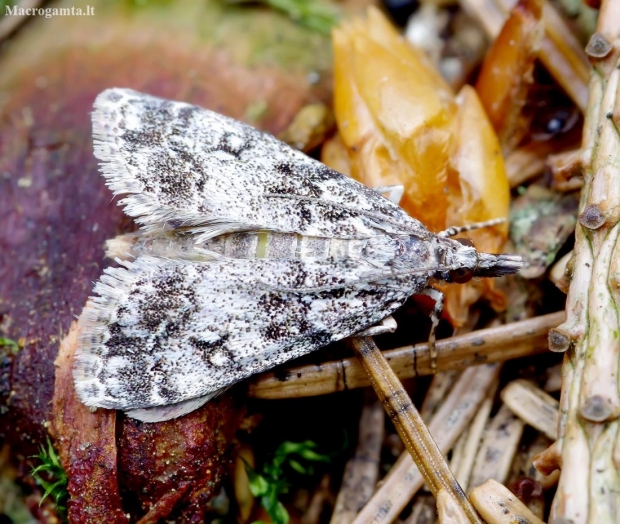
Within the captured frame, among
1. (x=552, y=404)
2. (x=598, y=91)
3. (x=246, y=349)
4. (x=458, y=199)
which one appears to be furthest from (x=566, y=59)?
(x=246, y=349)

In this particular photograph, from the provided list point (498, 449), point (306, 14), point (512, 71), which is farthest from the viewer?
point (306, 14)

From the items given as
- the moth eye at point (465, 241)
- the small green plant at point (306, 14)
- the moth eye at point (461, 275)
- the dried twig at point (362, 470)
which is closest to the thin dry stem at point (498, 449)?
the dried twig at point (362, 470)

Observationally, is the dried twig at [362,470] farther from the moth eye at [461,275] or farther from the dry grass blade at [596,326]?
the dry grass blade at [596,326]

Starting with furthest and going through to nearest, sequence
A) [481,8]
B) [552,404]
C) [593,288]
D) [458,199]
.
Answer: [481,8] → [458,199] → [552,404] → [593,288]

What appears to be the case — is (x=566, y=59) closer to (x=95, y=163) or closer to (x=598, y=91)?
(x=598, y=91)

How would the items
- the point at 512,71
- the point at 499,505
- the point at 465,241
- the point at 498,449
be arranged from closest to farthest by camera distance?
the point at 499,505
the point at 498,449
the point at 465,241
the point at 512,71

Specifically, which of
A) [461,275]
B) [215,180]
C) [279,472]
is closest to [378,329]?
[461,275]

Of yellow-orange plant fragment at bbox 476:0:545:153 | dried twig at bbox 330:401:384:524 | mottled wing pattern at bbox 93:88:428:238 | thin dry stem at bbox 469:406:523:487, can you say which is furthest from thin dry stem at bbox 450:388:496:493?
yellow-orange plant fragment at bbox 476:0:545:153

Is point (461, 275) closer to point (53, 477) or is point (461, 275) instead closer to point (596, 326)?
point (596, 326)
